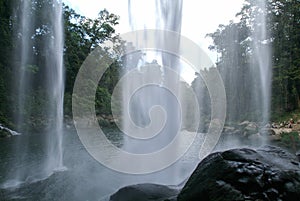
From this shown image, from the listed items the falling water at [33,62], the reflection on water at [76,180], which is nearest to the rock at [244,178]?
the reflection on water at [76,180]

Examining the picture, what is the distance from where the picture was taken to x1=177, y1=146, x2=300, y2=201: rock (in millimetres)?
2398

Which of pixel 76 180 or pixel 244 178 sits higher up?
pixel 244 178

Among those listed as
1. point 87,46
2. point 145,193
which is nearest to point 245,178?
point 145,193

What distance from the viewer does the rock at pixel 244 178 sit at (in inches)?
94.4

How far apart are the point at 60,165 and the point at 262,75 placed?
17.9m

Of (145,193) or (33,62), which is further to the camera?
(33,62)

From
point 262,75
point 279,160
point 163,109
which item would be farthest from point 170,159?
point 262,75

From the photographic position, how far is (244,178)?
2.49 metres

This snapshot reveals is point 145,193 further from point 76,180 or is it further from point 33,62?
point 33,62

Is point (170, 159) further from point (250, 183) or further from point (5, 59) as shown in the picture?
point (5, 59)

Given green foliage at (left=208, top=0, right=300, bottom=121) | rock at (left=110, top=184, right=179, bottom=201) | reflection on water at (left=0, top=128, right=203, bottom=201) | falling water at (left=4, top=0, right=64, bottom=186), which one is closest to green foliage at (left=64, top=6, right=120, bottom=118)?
falling water at (left=4, top=0, right=64, bottom=186)

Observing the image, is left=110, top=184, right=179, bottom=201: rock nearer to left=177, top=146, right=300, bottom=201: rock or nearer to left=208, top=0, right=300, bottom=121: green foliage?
left=177, top=146, right=300, bottom=201: rock

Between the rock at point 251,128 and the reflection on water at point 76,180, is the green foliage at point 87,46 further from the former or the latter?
the reflection on water at point 76,180

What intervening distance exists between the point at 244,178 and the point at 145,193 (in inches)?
71.5
